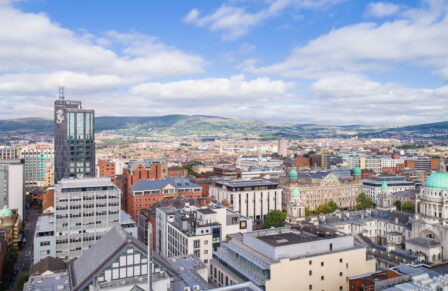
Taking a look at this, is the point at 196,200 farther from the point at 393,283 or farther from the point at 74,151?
the point at 393,283

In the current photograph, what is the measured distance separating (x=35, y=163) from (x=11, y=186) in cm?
6832

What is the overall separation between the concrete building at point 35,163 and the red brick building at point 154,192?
88403 mm

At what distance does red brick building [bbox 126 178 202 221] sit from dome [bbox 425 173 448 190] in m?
67.5

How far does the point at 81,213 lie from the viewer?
74.8 m

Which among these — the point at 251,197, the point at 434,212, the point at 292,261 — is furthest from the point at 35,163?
the point at 434,212

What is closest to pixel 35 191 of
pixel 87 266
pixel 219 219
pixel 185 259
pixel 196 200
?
pixel 196 200

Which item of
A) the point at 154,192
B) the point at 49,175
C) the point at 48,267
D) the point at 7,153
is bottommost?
the point at 48,267

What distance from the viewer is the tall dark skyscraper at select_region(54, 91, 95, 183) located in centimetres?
12775

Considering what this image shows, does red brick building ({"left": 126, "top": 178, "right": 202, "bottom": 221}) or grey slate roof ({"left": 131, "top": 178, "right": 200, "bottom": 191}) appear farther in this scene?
grey slate roof ({"left": 131, "top": 178, "right": 200, "bottom": 191})

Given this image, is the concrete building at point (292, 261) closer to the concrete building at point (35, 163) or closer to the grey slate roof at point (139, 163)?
the grey slate roof at point (139, 163)

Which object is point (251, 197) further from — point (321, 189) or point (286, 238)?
point (286, 238)

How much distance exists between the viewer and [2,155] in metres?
169

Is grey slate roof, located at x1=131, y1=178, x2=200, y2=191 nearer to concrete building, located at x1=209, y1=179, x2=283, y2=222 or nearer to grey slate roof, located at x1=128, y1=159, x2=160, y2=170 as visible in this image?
concrete building, located at x1=209, y1=179, x2=283, y2=222

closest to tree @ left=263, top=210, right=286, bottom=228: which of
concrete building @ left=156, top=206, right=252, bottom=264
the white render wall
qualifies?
concrete building @ left=156, top=206, right=252, bottom=264
